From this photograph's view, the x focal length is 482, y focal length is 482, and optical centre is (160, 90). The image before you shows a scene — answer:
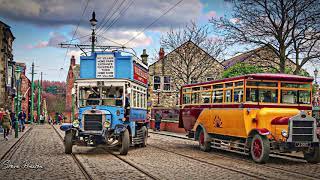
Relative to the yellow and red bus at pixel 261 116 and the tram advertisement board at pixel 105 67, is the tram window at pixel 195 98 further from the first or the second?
the tram advertisement board at pixel 105 67

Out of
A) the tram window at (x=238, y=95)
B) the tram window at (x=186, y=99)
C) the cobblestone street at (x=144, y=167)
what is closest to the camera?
the cobblestone street at (x=144, y=167)

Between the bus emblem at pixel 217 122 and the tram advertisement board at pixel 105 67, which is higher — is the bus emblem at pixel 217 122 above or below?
below

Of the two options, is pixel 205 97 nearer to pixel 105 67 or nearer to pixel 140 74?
pixel 140 74

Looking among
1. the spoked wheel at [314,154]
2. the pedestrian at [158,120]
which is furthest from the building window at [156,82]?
the spoked wheel at [314,154]

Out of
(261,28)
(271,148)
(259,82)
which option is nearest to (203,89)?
(259,82)

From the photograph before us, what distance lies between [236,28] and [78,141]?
13.7 m

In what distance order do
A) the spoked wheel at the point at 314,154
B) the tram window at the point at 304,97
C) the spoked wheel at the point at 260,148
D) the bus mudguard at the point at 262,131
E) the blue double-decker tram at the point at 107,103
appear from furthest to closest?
the blue double-decker tram at the point at 107,103 < the tram window at the point at 304,97 < the spoked wheel at the point at 314,154 < the bus mudguard at the point at 262,131 < the spoked wheel at the point at 260,148

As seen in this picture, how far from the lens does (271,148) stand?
15891 mm

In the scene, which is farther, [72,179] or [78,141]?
[78,141]

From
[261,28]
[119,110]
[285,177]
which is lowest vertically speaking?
[285,177]

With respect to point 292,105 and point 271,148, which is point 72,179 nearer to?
point 271,148

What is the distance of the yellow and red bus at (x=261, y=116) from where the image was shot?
1566 cm

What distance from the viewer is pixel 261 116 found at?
16.3m

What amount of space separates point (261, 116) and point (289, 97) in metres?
1.65
